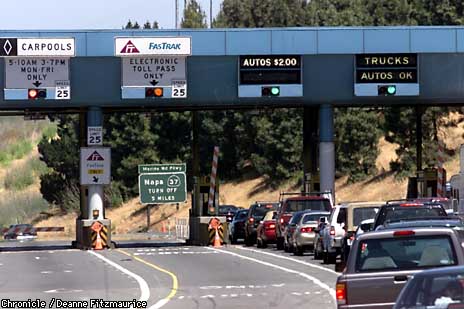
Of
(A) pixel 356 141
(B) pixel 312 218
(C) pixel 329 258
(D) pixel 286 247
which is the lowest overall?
(D) pixel 286 247

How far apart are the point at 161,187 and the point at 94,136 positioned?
399 inches

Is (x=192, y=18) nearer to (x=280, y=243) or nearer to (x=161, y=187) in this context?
(x=161, y=187)

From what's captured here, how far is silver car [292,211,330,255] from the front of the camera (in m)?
36.9

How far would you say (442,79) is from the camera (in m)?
43.7

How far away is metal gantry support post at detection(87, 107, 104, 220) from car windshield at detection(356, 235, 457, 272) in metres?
30.7

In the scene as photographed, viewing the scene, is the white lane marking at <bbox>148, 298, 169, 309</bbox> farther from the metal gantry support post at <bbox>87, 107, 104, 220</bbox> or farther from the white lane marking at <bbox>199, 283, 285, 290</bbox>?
the metal gantry support post at <bbox>87, 107, 104, 220</bbox>

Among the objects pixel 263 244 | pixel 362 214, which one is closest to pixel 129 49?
pixel 263 244

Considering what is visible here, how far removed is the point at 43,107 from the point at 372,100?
12.1m

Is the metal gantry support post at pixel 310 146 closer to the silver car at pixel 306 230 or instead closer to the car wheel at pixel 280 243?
the car wheel at pixel 280 243

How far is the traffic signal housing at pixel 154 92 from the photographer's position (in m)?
43.0

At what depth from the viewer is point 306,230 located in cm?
3703

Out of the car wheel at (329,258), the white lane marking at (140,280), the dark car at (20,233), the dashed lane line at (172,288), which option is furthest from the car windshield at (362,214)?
the dark car at (20,233)

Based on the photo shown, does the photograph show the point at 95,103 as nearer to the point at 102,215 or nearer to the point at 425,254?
the point at 102,215

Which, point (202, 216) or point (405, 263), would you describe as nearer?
point (405, 263)
